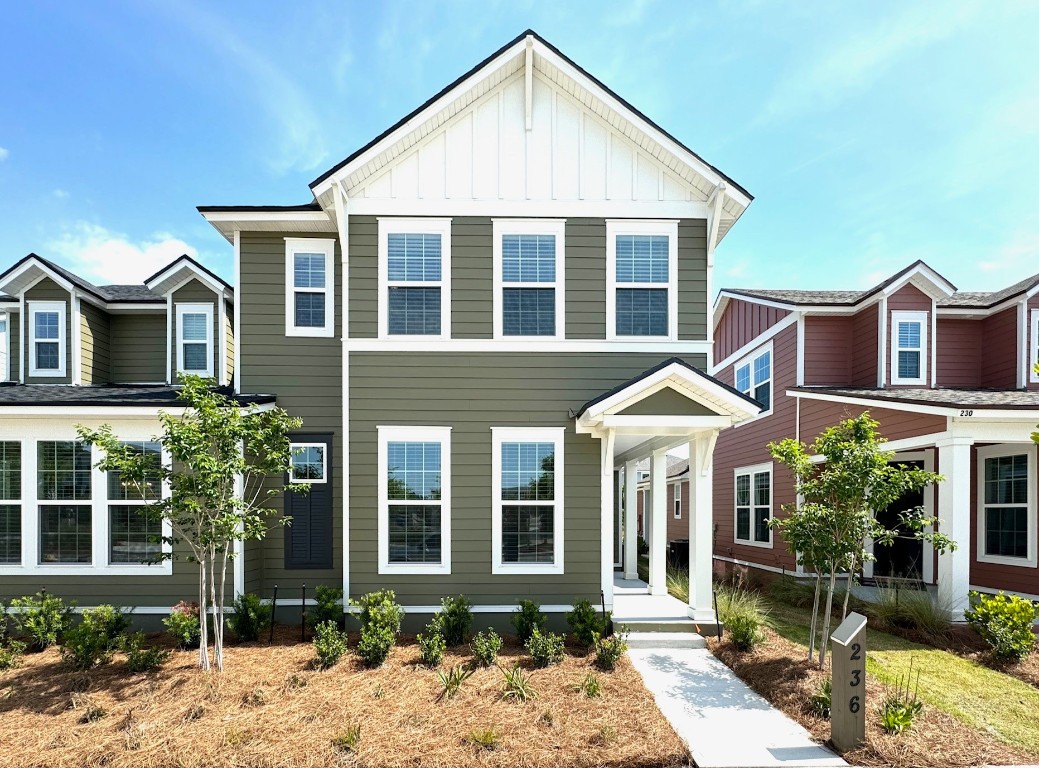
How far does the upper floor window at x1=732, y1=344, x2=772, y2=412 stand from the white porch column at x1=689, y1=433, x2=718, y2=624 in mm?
6359

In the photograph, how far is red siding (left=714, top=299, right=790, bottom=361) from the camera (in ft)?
49.0

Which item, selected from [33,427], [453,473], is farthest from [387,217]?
[33,427]

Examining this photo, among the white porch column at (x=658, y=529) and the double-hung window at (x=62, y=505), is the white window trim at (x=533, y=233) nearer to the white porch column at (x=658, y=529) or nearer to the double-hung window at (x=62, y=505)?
the white porch column at (x=658, y=529)

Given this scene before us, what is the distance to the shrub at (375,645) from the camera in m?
7.16

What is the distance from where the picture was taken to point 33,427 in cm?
864

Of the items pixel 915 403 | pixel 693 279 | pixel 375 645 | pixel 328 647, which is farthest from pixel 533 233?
pixel 915 403

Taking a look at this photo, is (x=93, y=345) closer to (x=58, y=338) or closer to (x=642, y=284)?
(x=58, y=338)

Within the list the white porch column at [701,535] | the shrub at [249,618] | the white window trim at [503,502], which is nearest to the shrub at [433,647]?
the white window trim at [503,502]

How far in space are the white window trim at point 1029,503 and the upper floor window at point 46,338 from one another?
1814 cm

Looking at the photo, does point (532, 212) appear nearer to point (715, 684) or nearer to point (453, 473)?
point (453, 473)

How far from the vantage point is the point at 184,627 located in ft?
25.0

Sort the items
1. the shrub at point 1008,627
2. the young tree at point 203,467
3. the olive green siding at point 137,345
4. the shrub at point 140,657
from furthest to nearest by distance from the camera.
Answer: the olive green siding at point 137,345, the shrub at point 1008,627, the shrub at point 140,657, the young tree at point 203,467

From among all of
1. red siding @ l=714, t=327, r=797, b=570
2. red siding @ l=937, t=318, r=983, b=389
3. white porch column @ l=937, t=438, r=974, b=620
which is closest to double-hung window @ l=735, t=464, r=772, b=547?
red siding @ l=714, t=327, r=797, b=570

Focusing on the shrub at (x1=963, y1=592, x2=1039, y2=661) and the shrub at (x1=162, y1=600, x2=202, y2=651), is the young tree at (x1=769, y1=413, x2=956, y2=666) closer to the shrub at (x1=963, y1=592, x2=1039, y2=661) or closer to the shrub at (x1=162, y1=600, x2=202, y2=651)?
the shrub at (x1=963, y1=592, x2=1039, y2=661)
